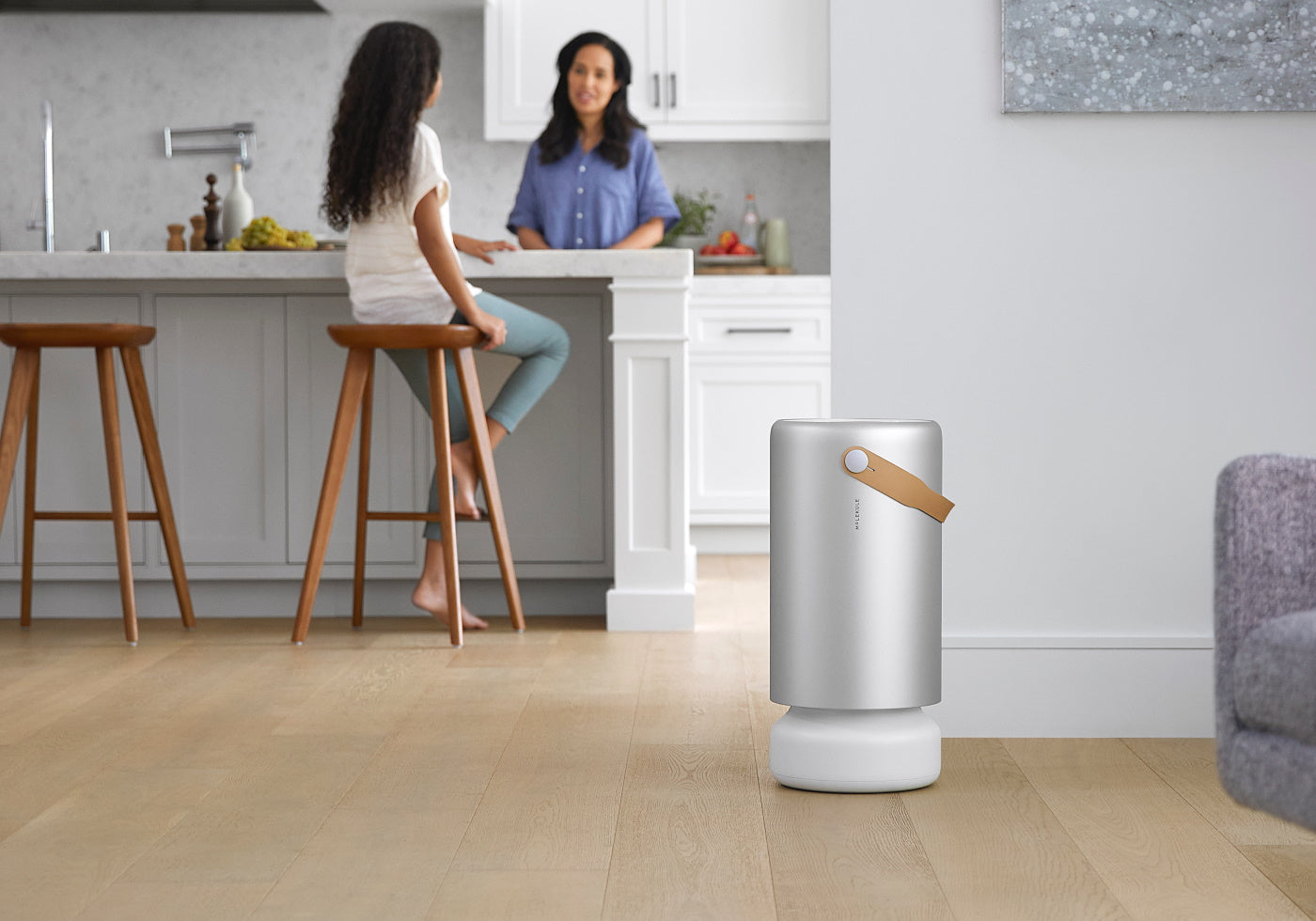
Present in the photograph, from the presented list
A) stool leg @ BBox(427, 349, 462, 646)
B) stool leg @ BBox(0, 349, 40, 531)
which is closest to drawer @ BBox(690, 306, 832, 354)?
stool leg @ BBox(427, 349, 462, 646)

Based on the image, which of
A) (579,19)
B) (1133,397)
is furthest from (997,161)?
(579,19)

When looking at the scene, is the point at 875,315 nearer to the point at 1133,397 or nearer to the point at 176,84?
the point at 1133,397

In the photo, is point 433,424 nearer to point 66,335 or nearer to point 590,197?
point 66,335

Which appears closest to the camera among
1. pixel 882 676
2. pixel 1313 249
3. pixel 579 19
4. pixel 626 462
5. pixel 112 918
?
pixel 112 918

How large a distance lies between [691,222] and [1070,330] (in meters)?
3.66

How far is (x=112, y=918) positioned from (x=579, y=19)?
4.53 meters

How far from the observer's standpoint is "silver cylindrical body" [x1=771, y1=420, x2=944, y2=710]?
1799 millimetres

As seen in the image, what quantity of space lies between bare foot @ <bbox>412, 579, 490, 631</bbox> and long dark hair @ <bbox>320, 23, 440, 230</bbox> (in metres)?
→ 0.83

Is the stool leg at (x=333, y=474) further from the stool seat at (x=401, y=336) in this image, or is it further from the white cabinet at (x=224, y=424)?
the white cabinet at (x=224, y=424)

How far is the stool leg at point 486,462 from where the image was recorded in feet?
10.3

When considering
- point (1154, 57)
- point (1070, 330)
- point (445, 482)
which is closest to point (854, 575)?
point (1070, 330)

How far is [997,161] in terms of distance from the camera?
7.07 feet

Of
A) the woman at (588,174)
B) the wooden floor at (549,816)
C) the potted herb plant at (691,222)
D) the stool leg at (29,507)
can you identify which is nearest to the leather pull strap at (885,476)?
the wooden floor at (549,816)

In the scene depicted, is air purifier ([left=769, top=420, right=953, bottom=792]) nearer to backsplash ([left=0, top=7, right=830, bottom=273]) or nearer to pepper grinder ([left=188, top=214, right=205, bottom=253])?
pepper grinder ([left=188, top=214, right=205, bottom=253])
